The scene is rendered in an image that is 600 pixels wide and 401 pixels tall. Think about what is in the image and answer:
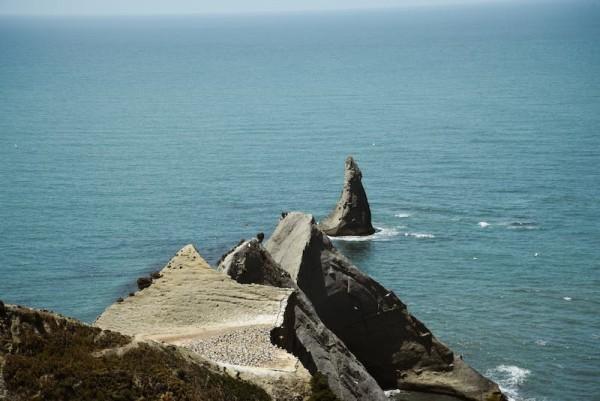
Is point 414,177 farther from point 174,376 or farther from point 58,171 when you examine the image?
point 174,376

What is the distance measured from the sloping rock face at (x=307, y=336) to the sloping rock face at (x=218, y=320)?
1599 millimetres

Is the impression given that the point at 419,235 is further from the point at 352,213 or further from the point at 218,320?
the point at 218,320

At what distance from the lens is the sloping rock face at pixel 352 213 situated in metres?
105

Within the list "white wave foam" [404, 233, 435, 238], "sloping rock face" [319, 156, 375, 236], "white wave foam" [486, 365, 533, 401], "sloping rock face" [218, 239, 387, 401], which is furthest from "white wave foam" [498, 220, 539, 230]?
"sloping rock face" [218, 239, 387, 401]

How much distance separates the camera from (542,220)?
351ft

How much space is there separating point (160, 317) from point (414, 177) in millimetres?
82292

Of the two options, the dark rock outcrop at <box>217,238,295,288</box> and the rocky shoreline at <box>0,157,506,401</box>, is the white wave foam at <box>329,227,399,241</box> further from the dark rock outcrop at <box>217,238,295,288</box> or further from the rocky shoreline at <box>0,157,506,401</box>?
the dark rock outcrop at <box>217,238,295,288</box>

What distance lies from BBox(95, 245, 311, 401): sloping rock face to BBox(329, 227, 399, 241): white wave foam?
48.7 metres

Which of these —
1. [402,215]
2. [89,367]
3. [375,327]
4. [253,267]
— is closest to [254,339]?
[253,267]

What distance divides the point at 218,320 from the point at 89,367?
12720 millimetres

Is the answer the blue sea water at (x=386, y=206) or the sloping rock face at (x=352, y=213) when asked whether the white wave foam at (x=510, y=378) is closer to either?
the blue sea water at (x=386, y=206)

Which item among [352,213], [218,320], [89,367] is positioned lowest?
[352,213]

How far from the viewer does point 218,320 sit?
48.3 m

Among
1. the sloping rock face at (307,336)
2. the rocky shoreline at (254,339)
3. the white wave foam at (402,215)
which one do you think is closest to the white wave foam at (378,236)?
the white wave foam at (402,215)
